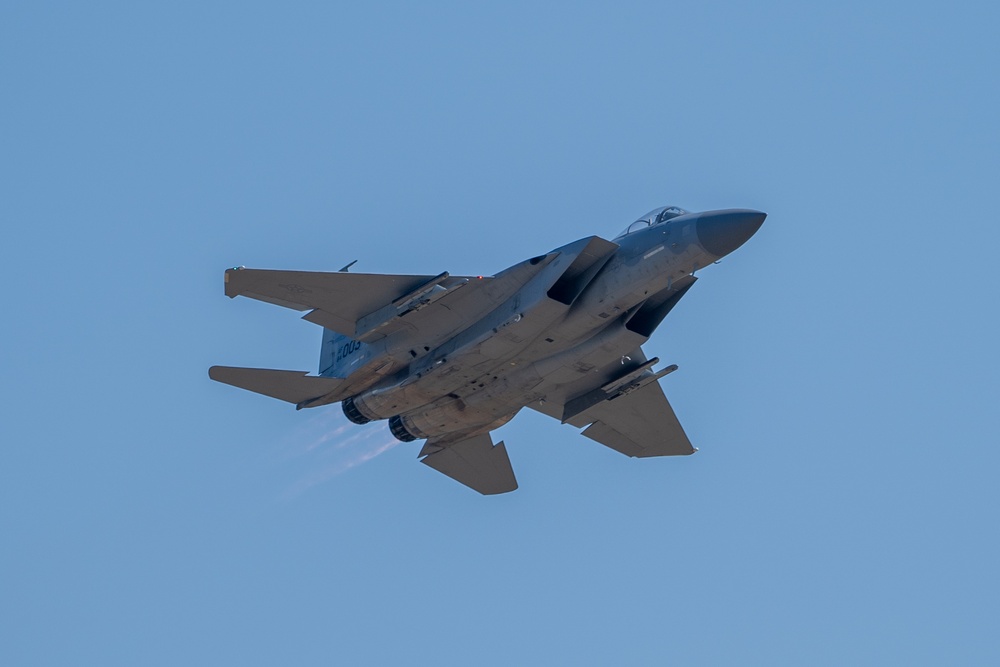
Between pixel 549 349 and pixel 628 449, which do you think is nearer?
pixel 549 349

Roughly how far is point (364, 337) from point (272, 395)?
95.9 inches

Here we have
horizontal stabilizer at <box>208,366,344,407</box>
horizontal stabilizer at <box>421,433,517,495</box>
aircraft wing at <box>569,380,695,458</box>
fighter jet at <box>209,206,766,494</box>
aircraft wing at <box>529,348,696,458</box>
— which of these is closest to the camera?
fighter jet at <box>209,206,766,494</box>

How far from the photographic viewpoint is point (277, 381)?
28.4 metres

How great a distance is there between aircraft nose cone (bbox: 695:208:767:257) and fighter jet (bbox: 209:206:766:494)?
0.05 feet

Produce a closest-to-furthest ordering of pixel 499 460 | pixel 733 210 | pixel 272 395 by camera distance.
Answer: pixel 733 210, pixel 272 395, pixel 499 460

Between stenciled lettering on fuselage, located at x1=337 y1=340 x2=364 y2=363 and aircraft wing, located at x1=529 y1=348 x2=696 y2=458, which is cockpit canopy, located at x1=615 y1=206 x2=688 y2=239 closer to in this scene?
aircraft wing, located at x1=529 y1=348 x2=696 y2=458

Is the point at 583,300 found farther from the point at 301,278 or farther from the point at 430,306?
the point at 301,278

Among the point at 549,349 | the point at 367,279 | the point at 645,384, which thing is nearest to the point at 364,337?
the point at 367,279

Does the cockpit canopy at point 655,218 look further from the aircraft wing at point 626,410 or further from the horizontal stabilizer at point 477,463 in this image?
the horizontal stabilizer at point 477,463

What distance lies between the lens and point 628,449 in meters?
31.2

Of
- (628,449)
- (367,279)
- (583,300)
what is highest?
(367,279)

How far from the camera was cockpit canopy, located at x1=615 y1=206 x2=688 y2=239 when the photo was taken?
84.3 ft

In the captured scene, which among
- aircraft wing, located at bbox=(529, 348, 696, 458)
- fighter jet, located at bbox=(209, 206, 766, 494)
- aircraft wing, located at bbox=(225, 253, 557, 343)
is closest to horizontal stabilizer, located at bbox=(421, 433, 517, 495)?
fighter jet, located at bbox=(209, 206, 766, 494)

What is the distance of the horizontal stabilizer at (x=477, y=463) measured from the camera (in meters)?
30.8
